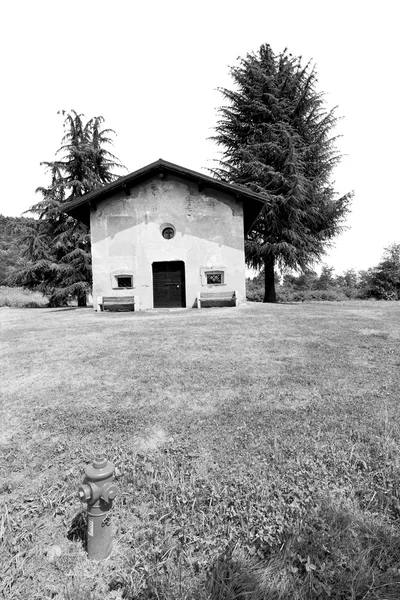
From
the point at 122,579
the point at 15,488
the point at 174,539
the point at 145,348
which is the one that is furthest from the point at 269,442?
the point at 145,348

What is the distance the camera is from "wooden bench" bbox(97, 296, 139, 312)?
47.3ft

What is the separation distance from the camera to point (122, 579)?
1948mm

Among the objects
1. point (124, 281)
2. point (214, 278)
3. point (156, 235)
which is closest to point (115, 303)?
point (124, 281)

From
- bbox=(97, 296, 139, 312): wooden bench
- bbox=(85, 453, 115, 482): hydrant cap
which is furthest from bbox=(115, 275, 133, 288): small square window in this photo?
bbox=(85, 453, 115, 482): hydrant cap

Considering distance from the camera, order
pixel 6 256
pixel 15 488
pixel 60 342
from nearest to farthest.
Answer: pixel 15 488 < pixel 60 342 < pixel 6 256

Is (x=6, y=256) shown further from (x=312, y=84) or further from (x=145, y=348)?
(x=145, y=348)

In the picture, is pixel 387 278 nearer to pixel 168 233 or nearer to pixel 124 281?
pixel 168 233

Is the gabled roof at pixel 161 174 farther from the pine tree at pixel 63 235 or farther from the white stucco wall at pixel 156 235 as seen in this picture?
the pine tree at pixel 63 235

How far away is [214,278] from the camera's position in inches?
602

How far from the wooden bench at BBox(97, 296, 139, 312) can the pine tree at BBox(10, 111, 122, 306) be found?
22.9 feet

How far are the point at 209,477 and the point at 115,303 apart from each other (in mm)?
12431

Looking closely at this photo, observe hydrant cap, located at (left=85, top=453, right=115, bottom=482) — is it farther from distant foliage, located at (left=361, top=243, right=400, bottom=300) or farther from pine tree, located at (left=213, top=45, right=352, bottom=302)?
distant foliage, located at (left=361, top=243, right=400, bottom=300)

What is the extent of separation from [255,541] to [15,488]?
201cm

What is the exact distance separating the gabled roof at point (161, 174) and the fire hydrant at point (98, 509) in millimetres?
13838
